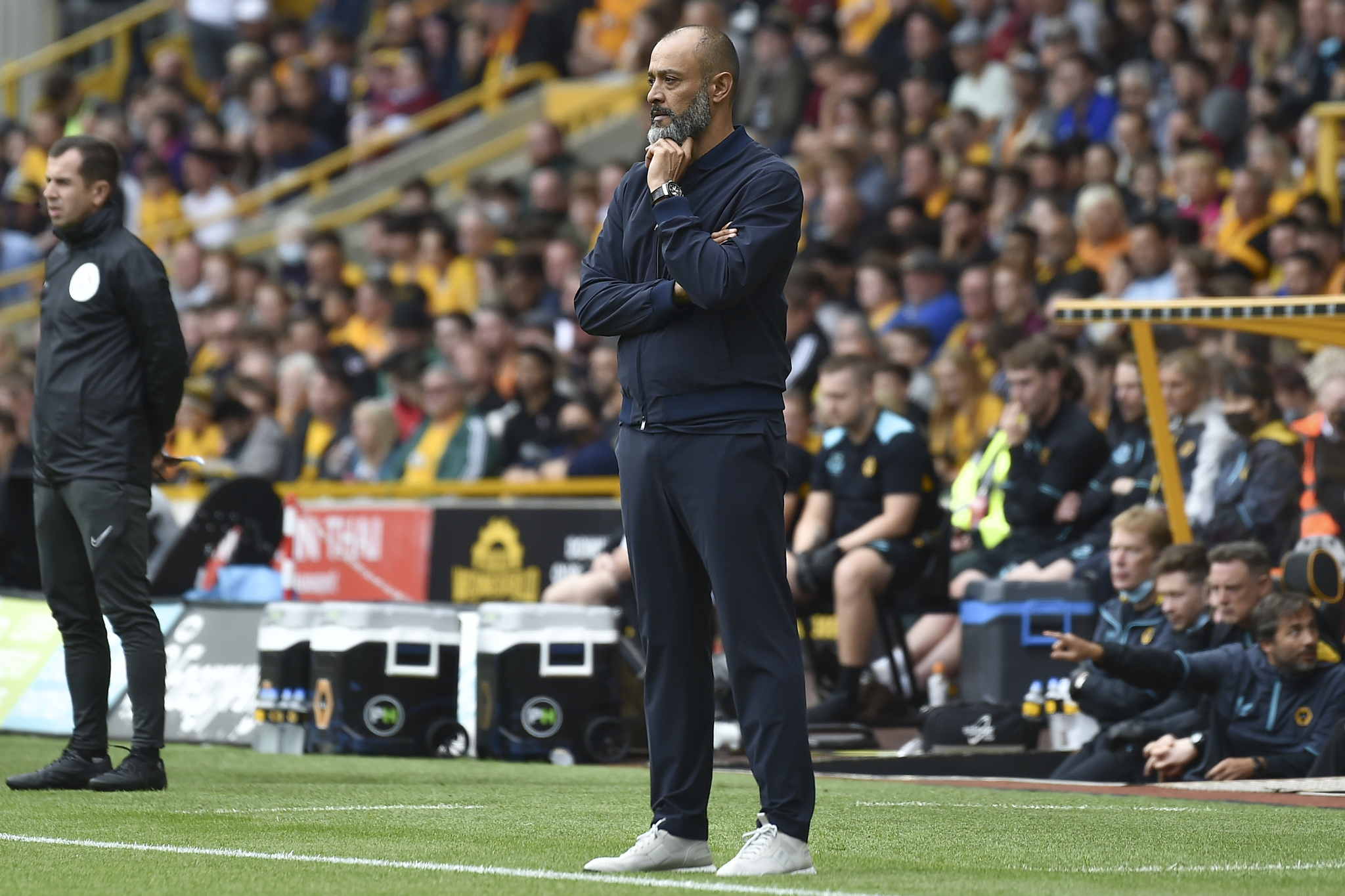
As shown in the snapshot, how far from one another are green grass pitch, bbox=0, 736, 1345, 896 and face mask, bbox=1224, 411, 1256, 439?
9.26ft

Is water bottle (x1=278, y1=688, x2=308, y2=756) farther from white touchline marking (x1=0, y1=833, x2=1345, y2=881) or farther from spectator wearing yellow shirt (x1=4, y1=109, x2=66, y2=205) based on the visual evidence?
spectator wearing yellow shirt (x1=4, y1=109, x2=66, y2=205)

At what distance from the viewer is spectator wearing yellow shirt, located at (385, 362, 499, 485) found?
13922 mm

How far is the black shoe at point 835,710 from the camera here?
34.4 feet

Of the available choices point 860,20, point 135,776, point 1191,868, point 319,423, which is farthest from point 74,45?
point 1191,868

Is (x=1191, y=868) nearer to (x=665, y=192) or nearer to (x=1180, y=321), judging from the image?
(x=665, y=192)

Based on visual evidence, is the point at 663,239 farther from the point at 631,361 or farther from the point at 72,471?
the point at 72,471

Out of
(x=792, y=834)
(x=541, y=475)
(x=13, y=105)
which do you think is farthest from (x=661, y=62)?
(x=13, y=105)

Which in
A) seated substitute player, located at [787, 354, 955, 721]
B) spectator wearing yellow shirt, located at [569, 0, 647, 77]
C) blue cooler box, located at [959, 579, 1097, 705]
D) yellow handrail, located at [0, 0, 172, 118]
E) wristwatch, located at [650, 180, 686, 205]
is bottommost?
blue cooler box, located at [959, 579, 1097, 705]

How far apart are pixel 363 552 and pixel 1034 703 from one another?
537 cm

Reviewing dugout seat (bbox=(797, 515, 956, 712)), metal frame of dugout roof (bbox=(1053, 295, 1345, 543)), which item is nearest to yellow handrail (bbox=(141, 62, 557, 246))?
dugout seat (bbox=(797, 515, 956, 712))

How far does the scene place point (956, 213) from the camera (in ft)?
47.5

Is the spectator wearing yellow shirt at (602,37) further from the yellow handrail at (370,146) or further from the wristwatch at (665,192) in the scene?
the wristwatch at (665,192)

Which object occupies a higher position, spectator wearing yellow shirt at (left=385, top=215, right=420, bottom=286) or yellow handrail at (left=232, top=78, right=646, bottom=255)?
yellow handrail at (left=232, top=78, right=646, bottom=255)

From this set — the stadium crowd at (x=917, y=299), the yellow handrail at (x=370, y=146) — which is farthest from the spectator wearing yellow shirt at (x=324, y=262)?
the yellow handrail at (x=370, y=146)
